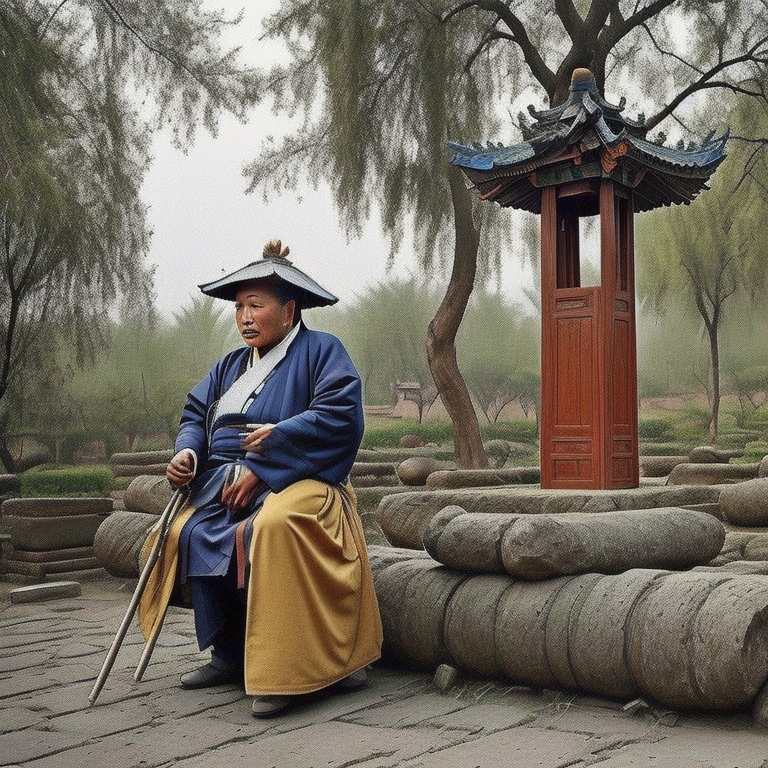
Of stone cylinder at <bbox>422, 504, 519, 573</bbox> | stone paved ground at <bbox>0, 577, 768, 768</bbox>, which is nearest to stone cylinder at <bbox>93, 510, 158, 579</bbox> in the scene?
stone paved ground at <bbox>0, 577, 768, 768</bbox>

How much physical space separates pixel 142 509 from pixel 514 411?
73.2 ft

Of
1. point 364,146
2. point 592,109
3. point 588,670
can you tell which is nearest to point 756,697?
point 588,670

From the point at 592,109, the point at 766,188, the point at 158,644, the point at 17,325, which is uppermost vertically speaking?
the point at 766,188

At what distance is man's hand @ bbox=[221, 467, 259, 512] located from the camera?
376 cm

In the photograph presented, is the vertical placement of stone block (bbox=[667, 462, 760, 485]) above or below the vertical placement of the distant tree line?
below

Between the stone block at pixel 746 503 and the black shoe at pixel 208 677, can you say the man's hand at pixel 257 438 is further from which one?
the stone block at pixel 746 503

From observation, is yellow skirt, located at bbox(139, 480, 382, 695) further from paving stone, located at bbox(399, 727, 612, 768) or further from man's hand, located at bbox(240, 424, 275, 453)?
paving stone, located at bbox(399, 727, 612, 768)

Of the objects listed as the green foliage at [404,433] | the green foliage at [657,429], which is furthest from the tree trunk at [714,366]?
the green foliage at [404,433]

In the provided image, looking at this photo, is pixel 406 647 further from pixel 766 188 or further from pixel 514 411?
pixel 514 411

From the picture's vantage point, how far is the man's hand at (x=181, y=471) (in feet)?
13.1

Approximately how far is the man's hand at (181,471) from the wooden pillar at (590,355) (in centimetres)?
475

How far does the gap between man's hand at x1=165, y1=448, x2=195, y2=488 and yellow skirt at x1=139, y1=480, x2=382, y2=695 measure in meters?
0.30

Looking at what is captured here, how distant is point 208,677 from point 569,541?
1577mm

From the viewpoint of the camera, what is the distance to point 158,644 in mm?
4934
